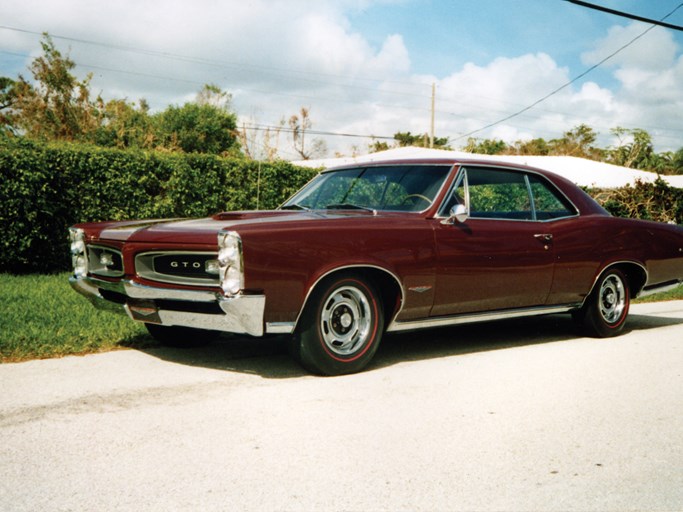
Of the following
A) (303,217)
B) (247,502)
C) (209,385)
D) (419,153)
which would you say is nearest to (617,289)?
(303,217)

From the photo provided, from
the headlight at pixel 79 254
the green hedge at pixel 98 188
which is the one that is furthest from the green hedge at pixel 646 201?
the headlight at pixel 79 254

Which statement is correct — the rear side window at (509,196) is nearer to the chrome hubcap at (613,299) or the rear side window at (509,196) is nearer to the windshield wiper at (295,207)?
the chrome hubcap at (613,299)

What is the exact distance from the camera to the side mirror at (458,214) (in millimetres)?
5543

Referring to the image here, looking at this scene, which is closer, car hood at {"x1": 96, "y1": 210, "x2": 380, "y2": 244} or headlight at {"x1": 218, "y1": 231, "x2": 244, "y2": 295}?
headlight at {"x1": 218, "y1": 231, "x2": 244, "y2": 295}

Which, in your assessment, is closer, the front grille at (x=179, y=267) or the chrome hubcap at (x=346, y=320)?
A: the front grille at (x=179, y=267)

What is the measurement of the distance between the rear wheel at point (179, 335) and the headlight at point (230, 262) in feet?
4.86

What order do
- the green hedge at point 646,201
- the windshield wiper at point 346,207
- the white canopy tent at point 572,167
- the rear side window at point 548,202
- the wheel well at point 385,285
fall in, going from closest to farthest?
the wheel well at point 385,285, the windshield wiper at point 346,207, the rear side window at point 548,202, the green hedge at point 646,201, the white canopy tent at point 572,167

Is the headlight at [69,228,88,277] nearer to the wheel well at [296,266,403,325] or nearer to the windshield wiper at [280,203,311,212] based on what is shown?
the windshield wiper at [280,203,311,212]

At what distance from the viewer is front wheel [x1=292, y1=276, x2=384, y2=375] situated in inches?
194

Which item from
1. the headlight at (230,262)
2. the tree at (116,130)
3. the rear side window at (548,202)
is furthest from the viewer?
the tree at (116,130)

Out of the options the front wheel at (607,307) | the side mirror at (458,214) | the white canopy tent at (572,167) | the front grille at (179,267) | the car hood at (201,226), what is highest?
the white canopy tent at (572,167)

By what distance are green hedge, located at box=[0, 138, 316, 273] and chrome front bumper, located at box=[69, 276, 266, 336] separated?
615 cm

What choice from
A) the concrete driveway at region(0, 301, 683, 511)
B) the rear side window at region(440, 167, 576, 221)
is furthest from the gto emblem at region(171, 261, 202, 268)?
the rear side window at region(440, 167, 576, 221)

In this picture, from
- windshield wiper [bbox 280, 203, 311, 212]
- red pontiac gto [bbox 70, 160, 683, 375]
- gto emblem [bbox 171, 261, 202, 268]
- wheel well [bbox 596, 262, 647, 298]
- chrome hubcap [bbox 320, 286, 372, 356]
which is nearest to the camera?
red pontiac gto [bbox 70, 160, 683, 375]
